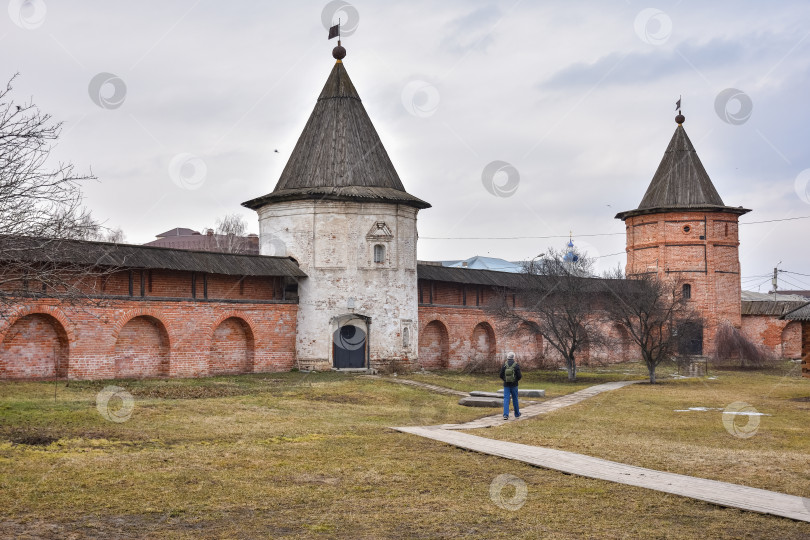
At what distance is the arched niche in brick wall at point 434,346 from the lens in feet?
103

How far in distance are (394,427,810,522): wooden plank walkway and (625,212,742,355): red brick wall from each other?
33.5 m

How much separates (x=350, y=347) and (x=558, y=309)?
7.74 meters

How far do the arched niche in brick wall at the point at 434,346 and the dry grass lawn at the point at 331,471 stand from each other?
13564 mm

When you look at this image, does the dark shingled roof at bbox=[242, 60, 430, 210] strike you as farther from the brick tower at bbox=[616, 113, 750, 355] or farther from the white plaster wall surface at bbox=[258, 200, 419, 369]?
the brick tower at bbox=[616, 113, 750, 355]

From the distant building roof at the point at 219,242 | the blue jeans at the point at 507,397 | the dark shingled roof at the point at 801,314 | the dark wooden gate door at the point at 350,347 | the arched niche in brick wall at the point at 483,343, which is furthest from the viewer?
the distant building roof at the point at 219,242

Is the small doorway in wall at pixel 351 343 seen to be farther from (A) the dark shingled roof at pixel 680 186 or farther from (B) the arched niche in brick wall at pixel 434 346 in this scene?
(A) the dark shingled roof at pixel 680 186

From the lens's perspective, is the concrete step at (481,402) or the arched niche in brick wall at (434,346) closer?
the concrete step at (481,402)

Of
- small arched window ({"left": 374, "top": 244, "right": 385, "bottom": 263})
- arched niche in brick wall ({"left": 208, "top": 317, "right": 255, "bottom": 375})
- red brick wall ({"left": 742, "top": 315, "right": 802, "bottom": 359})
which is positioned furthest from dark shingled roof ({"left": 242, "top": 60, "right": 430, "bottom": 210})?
red brick wall ({"left": 742, "top": 315, "right": 802, "bottom": 359})

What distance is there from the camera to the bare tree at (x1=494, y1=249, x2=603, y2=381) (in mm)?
28703

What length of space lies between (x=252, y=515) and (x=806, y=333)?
23.3 meters

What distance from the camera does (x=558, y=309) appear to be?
29391mm

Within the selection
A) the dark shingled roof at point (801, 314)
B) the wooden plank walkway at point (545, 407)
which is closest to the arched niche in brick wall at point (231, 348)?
the wooden plank walkway at point (545, 407)

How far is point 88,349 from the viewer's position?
69.7 feet

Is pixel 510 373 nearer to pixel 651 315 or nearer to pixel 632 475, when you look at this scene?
pixel 632 475
